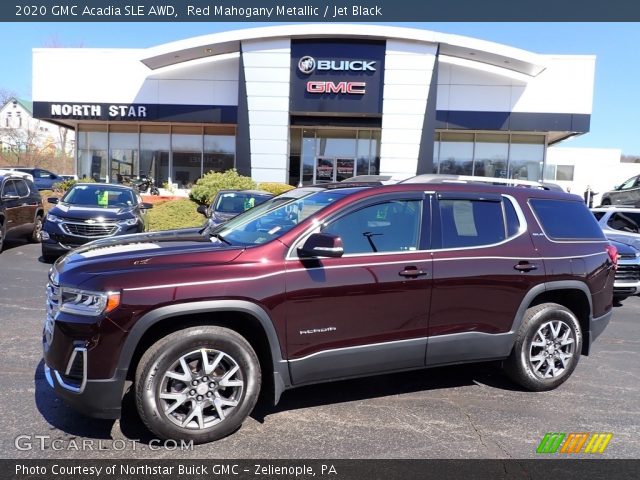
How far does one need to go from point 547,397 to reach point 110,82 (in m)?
23.7

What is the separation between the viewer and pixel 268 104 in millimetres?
21094

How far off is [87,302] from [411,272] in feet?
7.48

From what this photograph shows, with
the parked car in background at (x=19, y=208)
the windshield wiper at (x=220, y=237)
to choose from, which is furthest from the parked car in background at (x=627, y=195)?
the parked car in background at (x=19, y=208)

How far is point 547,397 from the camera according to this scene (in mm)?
4301

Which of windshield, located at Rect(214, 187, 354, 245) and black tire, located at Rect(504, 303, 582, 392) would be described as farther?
black tire, located at Rect(504, 303, 582, 392)

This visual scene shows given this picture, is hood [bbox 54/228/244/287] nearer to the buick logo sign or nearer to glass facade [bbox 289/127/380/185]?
the buick logo sign

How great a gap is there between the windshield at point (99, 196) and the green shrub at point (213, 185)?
21.2ft

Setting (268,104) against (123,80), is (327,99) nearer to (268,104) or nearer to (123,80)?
(268,104)

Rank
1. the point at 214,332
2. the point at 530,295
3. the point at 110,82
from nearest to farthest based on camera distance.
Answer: the point at 214,332, the point at 530,295, the point at 110,82

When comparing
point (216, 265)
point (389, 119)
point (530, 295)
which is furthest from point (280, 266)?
point (389, 119)

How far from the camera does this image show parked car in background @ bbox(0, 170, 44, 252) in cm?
1039

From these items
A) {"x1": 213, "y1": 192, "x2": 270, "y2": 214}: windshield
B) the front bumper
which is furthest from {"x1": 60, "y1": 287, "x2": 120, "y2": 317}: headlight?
{"x1": 213, "y1": 192, "x2": 270, "y2": 214}: windshield

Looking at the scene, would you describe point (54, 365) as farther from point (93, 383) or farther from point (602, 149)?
point (602, 149)

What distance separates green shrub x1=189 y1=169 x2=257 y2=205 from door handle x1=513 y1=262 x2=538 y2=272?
14.3 meters
